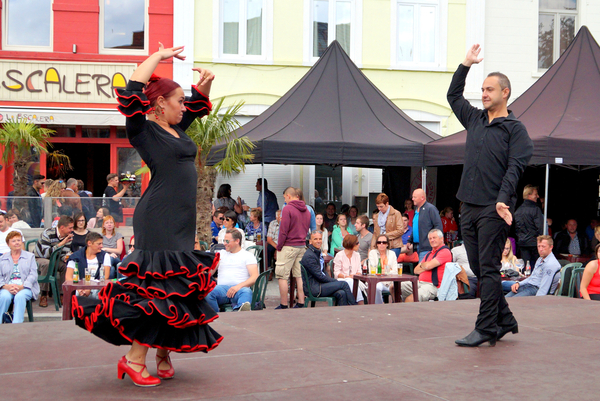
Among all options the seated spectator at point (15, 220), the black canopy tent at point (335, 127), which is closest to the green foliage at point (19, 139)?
the seated spectator at point (15, 220)

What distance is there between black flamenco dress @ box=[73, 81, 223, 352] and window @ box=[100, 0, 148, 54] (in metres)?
12.6

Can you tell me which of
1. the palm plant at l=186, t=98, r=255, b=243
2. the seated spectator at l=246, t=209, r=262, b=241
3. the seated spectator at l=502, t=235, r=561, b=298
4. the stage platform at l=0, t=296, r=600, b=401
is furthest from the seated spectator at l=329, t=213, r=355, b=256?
the stage platform at l=0, t=296, r=600, b=401

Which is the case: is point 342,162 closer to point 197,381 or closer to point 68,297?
point 68,297

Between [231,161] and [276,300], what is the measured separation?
2.28 metres

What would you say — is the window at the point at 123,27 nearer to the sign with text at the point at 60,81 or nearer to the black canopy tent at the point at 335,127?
the sign with text at the point at 60,81

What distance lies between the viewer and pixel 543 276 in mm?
8453

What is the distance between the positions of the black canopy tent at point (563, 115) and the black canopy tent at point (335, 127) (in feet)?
2.39

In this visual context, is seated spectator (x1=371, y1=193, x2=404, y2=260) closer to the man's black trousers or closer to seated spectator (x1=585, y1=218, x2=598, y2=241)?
seated spectator (x1=585, y1=218, x2=598, y2=241)

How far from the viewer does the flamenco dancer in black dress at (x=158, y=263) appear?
358 cm

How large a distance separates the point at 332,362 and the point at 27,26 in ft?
43.9

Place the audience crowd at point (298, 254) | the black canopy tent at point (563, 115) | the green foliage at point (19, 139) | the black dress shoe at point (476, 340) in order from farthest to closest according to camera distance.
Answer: the green foliage at point (19, 139) < the black canopy tent at point (563, 115) < the audience crowd at point (298, 254) < the black dress shoe at point (476, 340)

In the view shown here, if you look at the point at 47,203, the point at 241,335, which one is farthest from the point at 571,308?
the point at 47,203

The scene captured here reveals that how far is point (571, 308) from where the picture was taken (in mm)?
6914

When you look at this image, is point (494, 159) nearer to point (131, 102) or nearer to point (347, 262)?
point (131, 102)
